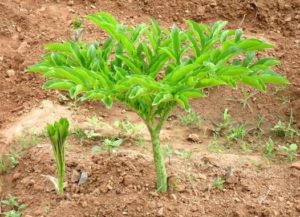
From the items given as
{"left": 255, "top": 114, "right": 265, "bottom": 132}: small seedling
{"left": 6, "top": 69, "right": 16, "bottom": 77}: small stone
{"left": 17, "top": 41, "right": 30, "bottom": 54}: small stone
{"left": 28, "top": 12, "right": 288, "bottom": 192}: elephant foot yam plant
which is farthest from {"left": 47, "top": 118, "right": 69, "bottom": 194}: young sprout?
{"left": 17, "top": 41, "right": 30, "bottom": 54}: small stone

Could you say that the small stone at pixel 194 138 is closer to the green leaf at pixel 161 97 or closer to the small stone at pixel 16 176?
the small stone at pixel 16 176

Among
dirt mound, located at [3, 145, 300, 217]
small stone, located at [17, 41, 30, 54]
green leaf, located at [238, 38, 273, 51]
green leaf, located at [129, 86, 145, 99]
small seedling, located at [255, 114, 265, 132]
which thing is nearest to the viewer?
green leaf, located at [129, 86, 145, 99]

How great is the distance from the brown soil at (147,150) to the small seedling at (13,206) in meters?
0.04

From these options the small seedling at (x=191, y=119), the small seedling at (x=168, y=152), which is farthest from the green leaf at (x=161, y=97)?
the small seedling at (x=191, y=119)

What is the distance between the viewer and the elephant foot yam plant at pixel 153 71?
234cm

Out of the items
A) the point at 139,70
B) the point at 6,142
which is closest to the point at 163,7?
the point at 6,142

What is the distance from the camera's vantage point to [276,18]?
169 inches

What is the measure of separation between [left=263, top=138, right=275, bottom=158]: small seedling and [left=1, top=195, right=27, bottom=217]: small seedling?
1288 millimetres

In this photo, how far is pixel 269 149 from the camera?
10.8 feet

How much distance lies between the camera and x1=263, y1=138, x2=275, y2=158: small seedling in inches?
129

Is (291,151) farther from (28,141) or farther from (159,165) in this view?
(28,141)

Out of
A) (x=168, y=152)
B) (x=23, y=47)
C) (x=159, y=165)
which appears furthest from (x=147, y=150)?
(x=23, y=47)

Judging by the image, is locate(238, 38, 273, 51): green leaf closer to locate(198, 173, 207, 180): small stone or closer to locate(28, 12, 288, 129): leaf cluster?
locate(28, 12, 288, 129): leaf cluster

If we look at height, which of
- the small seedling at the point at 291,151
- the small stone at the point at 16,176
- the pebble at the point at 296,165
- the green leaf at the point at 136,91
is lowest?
the small stone at the point at 16,176
